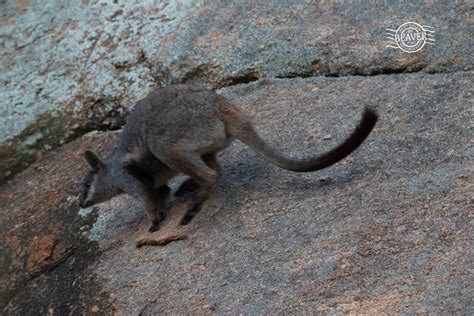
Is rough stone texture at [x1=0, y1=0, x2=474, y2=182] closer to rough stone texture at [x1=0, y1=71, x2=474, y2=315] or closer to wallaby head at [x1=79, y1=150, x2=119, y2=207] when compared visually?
rough stone texture at [x1=0, y1=71, x2=474, y2=315]

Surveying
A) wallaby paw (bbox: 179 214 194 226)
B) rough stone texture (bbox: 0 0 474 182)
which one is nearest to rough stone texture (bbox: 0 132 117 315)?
rough stone texture (bbox: 0 0 474 182)

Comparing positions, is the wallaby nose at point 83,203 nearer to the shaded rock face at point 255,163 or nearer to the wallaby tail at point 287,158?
the shaded rock face at point 255,163

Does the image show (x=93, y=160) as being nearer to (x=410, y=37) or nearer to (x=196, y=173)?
(x=196, y=173)

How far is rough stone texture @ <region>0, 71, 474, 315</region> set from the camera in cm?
529

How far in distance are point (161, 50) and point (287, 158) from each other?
254 centimetres

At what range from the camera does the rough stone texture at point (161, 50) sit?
7574 millimetres

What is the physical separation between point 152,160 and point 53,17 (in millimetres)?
3184

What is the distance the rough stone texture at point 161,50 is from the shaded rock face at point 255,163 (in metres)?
0.01

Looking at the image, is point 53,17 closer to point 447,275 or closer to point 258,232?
point 258,232

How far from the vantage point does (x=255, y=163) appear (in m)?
6.83

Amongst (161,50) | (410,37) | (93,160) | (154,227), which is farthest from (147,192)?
(410,37)

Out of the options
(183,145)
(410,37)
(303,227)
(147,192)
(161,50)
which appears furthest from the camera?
(161,50)

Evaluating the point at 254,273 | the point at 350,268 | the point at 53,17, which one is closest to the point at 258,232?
the point at 254,273

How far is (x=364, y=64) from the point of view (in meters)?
7.47
